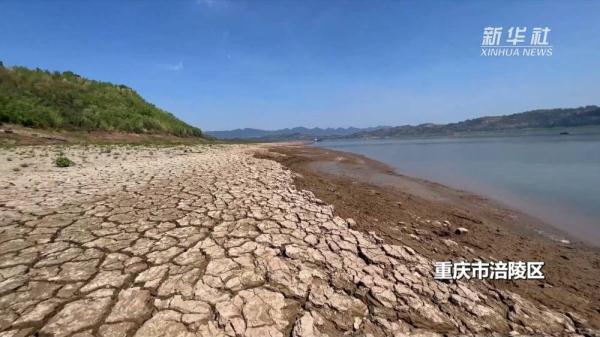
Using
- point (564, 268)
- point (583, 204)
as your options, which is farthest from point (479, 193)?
point (564, 268)

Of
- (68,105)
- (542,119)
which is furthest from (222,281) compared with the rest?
(542,119)

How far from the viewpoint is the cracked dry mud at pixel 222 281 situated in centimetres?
195

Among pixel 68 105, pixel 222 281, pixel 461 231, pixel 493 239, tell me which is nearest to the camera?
pixel 222 281

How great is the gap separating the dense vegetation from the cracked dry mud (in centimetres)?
2083

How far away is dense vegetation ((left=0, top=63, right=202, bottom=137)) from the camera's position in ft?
60.1

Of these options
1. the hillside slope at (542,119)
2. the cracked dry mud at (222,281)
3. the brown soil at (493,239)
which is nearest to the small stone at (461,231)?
the brown soil at (493,239)

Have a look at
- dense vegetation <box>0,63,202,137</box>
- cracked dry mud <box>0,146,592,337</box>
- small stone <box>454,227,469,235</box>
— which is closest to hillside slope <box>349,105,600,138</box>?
dense vegetation <box>0,63,202,137</box>

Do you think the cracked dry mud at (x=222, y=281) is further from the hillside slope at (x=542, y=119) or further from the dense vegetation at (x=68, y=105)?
the hillside slope at (x=542, y=119)

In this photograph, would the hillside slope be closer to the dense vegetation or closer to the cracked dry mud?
the dense vegetation

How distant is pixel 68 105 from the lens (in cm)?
2294

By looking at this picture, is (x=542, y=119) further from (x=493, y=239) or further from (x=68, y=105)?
(x=68, y=105)

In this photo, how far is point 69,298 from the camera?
212cm

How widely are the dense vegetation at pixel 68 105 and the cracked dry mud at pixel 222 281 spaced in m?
20.8

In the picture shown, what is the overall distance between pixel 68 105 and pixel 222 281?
29.9 metres
